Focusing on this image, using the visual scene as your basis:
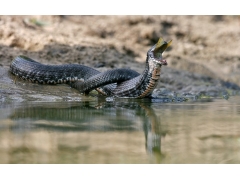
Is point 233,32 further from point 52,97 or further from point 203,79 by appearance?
Result: point 52,97

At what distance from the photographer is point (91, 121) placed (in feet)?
16.2

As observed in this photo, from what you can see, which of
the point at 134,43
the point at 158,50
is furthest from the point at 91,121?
the point at 134,43

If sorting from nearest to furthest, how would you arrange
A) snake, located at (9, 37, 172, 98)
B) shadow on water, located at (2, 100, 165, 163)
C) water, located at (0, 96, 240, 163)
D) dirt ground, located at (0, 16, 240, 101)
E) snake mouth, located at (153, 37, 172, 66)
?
water, located at (0, 96, 240, 163) → shadow on water, located at (2, 100, 165, 163) → snake mouth, located at (153, 37, 172, 66) → snake, located at (9, 37, 172, 98) → dirt ground, located at (0, 16, 240, 101)

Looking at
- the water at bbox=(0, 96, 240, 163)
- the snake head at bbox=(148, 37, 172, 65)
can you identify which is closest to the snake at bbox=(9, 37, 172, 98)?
the snake head at bbox=(148, 37, 172, 65)

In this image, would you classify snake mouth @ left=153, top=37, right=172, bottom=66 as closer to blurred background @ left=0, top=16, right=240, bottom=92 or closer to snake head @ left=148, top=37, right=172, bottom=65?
snake head @ left=148, top=37, right=172, bottom=65

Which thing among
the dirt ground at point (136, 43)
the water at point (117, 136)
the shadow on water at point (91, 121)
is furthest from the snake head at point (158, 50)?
the dirt ground at point (136, 43)

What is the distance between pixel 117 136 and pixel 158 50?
162 inches

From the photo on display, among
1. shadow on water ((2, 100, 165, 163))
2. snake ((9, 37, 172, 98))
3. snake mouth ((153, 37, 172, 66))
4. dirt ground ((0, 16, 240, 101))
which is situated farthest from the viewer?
dirt ground ((0, 16, 240, 101))

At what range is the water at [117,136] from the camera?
3.21 meters

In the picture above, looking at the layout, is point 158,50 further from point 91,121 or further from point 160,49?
point 91,121

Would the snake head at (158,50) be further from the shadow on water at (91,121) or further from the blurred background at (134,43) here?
the blurred background at (134,43)

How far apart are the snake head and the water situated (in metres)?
1.92

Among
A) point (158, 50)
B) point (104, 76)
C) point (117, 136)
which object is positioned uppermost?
point (158, 50)

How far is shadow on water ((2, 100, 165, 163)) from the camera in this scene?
13.9 feet
